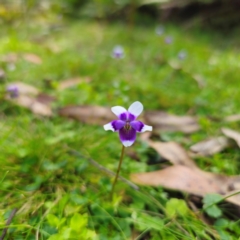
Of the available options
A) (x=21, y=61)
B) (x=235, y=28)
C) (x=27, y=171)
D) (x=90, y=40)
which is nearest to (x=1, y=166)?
(x=27, y=171)

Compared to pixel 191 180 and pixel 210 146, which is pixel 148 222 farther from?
pixel 210 146

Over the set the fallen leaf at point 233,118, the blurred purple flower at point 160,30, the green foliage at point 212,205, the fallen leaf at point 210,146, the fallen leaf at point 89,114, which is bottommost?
the green foliage at point 212,205

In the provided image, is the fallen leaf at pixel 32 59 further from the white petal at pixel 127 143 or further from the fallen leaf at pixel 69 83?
the white petal at pixel 127 143

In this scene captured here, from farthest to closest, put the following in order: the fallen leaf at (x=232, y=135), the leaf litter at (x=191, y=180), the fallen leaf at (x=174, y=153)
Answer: the fallen leaf at (x=232, y=135) < the fallen leaf at (x=174, y=153) < the leaf litter at (x=191, y=180)

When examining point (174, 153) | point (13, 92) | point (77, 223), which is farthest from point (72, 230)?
point (13, 92)

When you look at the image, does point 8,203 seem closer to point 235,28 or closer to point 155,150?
point 155,150

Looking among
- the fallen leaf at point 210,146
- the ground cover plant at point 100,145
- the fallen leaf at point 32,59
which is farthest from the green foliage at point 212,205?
the fallen leaf at point 32,59

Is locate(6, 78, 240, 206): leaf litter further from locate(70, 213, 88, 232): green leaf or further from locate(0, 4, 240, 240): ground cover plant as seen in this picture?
locate(70, 213, 88, 232): green leaf
